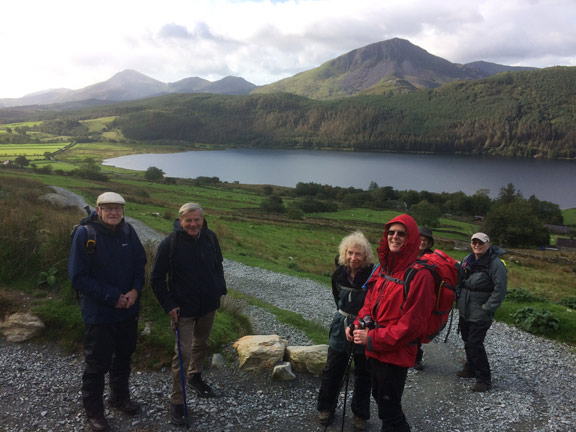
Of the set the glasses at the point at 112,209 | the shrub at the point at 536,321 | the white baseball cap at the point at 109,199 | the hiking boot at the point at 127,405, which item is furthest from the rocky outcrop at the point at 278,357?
the shrub at the point at 536,321

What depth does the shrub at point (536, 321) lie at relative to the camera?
8.97 meters

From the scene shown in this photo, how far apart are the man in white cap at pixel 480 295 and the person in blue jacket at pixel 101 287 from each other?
539cm

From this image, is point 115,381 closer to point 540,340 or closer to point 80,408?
point 80,408

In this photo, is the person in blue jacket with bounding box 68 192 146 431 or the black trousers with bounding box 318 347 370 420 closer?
the person in blue jacket with bounding box 68 192 146 431

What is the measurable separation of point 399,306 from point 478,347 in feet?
11.6

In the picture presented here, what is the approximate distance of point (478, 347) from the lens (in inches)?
241

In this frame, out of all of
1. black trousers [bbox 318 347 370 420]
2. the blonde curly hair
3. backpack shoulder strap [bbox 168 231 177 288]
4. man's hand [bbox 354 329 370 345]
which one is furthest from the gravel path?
the blonde curly hair

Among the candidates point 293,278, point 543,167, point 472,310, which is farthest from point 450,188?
point 472,310

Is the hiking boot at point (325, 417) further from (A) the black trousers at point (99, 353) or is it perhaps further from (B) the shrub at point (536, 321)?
(B) the shrub at point (536, 321)

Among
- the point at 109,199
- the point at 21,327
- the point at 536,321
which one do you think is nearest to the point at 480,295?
the point at 536,321

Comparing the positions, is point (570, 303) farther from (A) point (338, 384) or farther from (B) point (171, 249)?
(B) point (171, 249)

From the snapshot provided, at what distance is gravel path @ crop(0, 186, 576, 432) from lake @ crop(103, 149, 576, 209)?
101033 mm

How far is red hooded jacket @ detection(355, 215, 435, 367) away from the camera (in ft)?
11.6

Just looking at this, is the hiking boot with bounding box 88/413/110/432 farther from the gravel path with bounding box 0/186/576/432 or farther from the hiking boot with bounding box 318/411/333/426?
the hiking boot with bounding box 318/411/333/426
